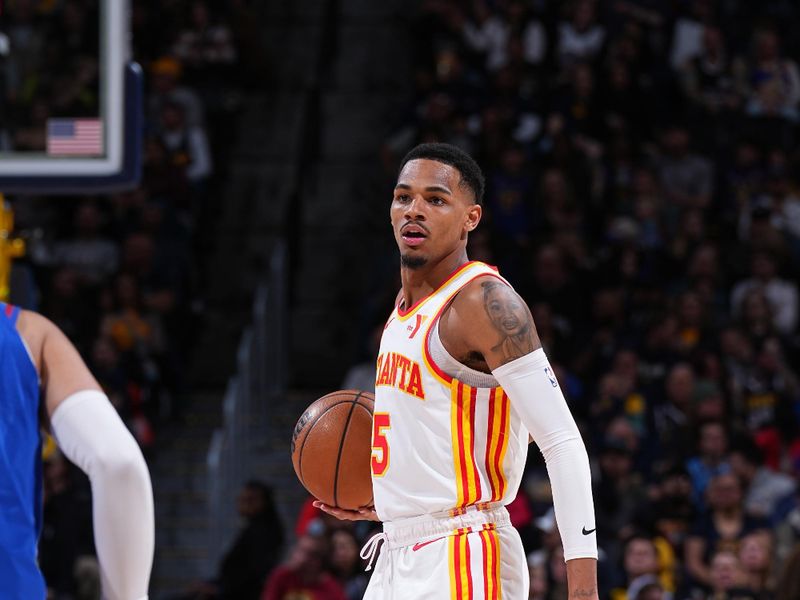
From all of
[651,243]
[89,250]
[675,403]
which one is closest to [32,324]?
[675,403]

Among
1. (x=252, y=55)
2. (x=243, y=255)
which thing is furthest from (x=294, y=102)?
(x=243, y=255)

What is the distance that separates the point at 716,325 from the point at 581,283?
1099 millimetres

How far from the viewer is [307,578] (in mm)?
9609

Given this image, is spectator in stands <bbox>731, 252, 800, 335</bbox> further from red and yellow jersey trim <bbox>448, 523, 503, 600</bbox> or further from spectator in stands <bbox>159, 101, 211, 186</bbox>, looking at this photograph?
red and yellow jersey trim <bbox>448, 523, 503, 600</bbox>

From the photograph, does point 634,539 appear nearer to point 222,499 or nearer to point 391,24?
point 222,499

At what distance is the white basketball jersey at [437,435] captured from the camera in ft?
14.0

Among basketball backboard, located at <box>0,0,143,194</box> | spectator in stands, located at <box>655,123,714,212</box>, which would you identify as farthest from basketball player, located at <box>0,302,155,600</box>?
spectator in stands, located at <box>655,123,714,212</box>

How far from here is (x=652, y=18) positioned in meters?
14.9

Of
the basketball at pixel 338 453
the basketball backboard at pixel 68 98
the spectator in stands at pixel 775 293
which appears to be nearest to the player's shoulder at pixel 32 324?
the basketball at pixel 338 453

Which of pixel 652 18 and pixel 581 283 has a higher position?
pixel 652 18

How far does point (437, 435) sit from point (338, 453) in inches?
18.2

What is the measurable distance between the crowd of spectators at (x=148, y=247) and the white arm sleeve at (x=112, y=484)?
248 inches

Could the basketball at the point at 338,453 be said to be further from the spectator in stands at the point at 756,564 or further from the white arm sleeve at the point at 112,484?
the spectator in stands at the point at 756,564

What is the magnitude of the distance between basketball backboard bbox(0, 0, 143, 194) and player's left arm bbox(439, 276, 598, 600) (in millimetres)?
2338
